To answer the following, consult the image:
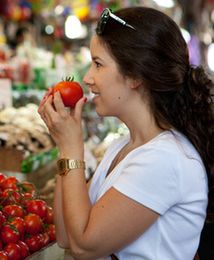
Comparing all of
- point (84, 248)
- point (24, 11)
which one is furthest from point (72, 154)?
point (24, 11)

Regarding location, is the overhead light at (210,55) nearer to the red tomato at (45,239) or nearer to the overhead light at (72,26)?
the overhead light at (72,26)

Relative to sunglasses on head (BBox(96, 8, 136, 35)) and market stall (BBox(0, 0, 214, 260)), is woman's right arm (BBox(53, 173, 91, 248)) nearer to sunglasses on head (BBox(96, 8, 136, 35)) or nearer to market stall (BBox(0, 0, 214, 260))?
market stall (BBox(0, 0, 214, 260))

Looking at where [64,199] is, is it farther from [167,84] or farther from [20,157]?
[20,157]

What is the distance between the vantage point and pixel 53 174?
4.09m

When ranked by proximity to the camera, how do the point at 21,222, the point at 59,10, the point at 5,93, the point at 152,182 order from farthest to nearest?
the point at 59,10, the point at 5,93, the point at 21,222, the point at 152,182

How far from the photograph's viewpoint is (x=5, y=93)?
14.8 ft

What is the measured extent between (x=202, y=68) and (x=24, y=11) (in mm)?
7774

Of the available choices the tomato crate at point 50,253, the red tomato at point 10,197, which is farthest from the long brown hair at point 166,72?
the red tomato at point 10,197

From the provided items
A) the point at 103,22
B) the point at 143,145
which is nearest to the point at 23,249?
the point at 143,145

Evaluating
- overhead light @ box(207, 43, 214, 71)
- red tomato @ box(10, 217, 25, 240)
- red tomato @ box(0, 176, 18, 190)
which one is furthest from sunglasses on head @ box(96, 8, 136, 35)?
overhead light @ box(207, 43, 214, 71)

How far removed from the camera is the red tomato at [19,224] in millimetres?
2215

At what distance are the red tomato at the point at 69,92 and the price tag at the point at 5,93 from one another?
2386 mm

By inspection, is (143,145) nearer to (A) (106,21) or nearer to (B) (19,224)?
(A) (106,21)

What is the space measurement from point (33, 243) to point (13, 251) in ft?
0.64
